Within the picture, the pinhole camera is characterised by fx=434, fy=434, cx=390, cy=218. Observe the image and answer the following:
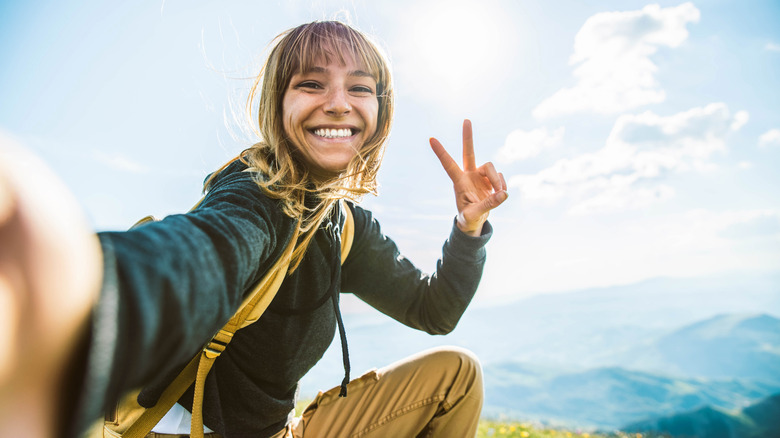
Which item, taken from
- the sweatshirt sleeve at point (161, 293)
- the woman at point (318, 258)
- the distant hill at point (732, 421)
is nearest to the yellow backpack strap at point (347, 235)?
the woman at point (318, 258)

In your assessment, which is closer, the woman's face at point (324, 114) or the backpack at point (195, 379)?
the backpack at point (195, 379)

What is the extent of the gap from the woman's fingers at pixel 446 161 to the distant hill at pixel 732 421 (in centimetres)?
716

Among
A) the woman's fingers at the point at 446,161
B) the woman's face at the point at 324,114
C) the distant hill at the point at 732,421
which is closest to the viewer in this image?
the woman's face at the point at 324,114

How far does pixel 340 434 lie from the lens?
2291 mm

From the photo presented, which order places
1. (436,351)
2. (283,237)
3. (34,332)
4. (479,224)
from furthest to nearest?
(436,351) < (479,224) < (283,237) < (34,332)

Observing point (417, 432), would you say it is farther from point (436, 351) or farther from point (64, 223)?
point (64, 223)

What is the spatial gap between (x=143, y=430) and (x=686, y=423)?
9.21 meters

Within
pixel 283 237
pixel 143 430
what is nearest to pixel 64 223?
pixel 283 237

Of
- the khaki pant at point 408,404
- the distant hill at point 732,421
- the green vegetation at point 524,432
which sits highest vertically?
the khaki pant at point 408,404

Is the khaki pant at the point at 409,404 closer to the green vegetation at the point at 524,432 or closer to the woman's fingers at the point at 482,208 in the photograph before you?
the woman's fingers at the point at 482,208

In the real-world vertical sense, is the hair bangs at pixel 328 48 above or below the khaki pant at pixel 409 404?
above

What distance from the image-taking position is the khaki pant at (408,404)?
232 cm

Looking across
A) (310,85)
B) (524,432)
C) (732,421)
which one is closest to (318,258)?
(310,85)

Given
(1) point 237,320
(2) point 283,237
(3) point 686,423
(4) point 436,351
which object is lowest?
(3) point 686,423
